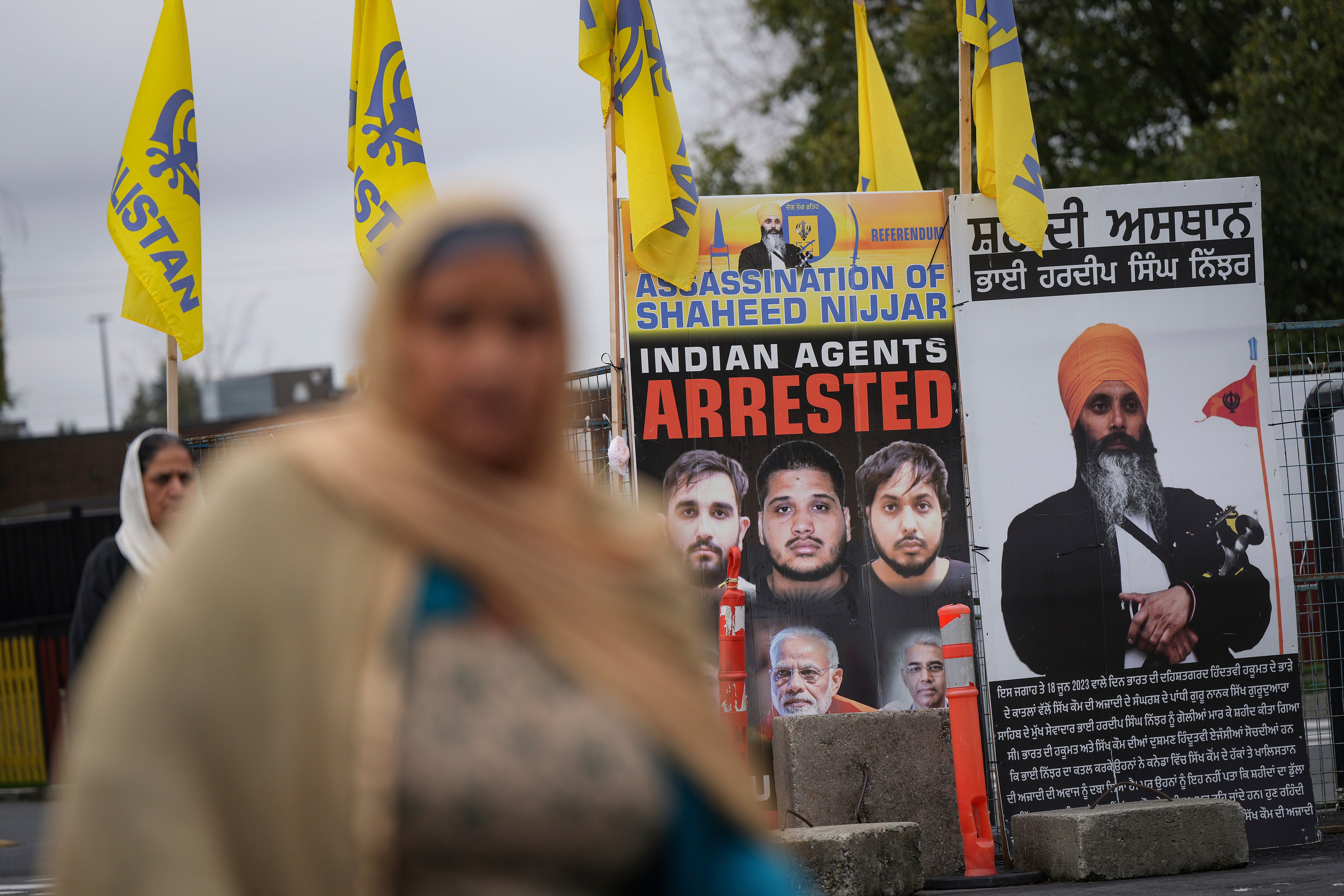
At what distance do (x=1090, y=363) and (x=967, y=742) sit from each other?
7.62ft

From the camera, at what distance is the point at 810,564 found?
731 centimetres

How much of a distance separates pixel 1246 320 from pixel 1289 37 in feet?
32.3

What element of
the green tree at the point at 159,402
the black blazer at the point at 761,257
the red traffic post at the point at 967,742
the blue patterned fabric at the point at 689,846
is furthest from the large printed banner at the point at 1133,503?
the green tree at the point at 159,402

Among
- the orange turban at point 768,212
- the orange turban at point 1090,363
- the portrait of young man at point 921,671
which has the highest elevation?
the orange turban at point 768,212

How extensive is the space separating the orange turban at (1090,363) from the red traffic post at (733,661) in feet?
7.10

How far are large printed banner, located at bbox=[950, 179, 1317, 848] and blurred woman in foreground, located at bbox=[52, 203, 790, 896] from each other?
6.26 metres

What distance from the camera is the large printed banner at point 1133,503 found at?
7.40 metres

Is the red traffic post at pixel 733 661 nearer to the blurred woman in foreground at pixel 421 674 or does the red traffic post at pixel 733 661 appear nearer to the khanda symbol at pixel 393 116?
the khanda symbol at pixel 393 116

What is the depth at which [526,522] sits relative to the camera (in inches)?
54.1

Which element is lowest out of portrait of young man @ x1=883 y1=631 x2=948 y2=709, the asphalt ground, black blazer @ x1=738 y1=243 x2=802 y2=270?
the asphalt ground

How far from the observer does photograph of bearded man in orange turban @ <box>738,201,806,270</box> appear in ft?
24.0

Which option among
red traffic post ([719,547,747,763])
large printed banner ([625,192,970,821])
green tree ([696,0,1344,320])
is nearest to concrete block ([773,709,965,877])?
red traffic post ([719,547,747,763])

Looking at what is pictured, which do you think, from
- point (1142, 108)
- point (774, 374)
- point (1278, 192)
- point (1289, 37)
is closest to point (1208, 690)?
point (774, 374)

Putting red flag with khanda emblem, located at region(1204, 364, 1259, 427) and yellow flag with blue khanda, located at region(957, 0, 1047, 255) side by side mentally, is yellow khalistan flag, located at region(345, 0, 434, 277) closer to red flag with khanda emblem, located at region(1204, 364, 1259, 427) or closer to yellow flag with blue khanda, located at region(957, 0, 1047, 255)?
yellow flag with blue khanda, located at region(957, 0, 1047, 255)
